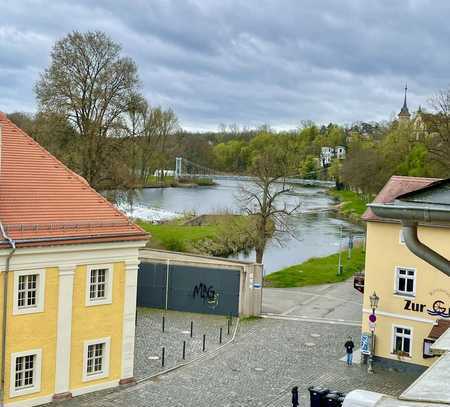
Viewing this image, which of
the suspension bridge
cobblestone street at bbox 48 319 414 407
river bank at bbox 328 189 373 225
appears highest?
the suspension bridge

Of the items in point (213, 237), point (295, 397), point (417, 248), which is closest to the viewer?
point (417, 248)

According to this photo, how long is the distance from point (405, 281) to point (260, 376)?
626 centimetres

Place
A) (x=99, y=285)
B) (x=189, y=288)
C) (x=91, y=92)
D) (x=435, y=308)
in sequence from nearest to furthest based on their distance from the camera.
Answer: (x=99, y=285)
(x=435, y=308)
(x=189, y=288)
(x=91, y=92)

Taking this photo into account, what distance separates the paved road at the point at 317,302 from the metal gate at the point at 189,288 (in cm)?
256

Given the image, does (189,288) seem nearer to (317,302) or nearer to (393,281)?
(317,302)

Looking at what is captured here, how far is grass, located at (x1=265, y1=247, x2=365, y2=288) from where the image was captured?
3781 centimetres

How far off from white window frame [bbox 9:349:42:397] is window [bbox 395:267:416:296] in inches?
488

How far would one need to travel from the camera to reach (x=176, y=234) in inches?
2000

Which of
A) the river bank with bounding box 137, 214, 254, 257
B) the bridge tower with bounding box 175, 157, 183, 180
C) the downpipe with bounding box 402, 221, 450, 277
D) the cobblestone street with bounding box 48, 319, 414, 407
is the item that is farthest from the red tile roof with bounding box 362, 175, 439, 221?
the bridge tower with bounding box 175, 157, 183, 180

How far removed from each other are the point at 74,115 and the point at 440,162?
29.1 m

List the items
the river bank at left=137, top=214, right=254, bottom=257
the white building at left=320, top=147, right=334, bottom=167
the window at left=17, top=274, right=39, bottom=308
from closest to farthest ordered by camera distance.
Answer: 1. the window at left=17, top=274, right=39, bottom=308
2. the river bank at left=137, top=214, right=254, bottom=257
3. the white building at left=320, top=147, right=334, bottom=167

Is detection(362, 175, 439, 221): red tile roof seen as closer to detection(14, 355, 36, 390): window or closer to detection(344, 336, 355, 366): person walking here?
detection(344, 336, 355, 366): person walking

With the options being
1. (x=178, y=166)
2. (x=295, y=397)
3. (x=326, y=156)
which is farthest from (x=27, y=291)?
(x=326, y=156)

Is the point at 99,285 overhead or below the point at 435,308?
overhead
